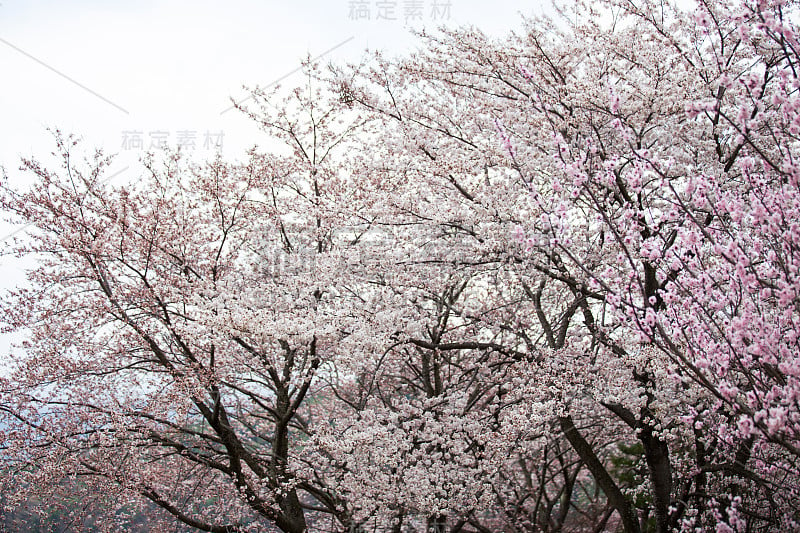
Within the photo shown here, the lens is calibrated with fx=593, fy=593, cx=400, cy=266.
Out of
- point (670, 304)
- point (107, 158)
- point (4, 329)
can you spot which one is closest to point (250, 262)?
point (107, 158)

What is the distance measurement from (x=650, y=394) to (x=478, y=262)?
2.08 m

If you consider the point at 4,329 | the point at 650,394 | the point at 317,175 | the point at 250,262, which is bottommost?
the point at 650,394

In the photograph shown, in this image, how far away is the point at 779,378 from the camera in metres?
2.62

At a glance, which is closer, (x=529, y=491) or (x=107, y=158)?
(x=107, y=158)

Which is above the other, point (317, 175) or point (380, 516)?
point (317, 175)

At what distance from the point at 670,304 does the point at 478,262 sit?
3.09 m

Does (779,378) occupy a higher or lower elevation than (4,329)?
lower

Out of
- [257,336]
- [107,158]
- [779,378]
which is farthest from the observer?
[107,158]

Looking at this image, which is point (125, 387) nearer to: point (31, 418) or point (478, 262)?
point (31, 418)

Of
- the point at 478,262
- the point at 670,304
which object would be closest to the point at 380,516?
the point at 478,262

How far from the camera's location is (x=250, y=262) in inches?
328

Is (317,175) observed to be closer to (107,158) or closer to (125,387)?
(107,158)

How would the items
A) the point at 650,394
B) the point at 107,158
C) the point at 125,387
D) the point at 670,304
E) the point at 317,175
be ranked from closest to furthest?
the point at 670,304
the point at 650,394
the point at 107,158
the point at 125,387
the point at 317,175

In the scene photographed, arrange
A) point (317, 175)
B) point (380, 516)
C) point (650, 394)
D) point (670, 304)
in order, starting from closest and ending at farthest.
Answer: point (670, 304), point (650, 394), point (380, 516), point (317, 175)
